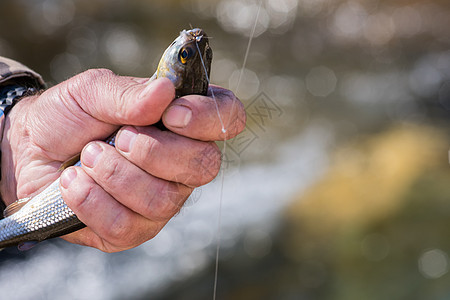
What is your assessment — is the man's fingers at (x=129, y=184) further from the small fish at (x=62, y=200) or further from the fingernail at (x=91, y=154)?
the small fish at (x=62, y=200)

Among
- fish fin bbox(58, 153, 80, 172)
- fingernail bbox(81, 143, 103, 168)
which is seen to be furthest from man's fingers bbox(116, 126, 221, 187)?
fish fin bbox(58, 153, 80, 172)

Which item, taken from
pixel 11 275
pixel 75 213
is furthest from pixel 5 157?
pixel 11 275

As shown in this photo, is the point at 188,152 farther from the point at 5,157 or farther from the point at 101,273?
the point at 101,273

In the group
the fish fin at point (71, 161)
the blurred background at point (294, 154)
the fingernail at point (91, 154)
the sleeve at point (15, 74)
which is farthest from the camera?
the blurred background at point (294, 154)

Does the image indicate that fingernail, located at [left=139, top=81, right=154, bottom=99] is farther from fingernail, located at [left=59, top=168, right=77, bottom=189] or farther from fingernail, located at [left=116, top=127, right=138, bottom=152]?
fingernail, located at [left=59, top=168, right=77, bottom=189]

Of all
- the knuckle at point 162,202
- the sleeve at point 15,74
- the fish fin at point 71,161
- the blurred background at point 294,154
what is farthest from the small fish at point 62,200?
the sleeve at point 15,74

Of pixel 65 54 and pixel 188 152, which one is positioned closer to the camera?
pixel 188 152
